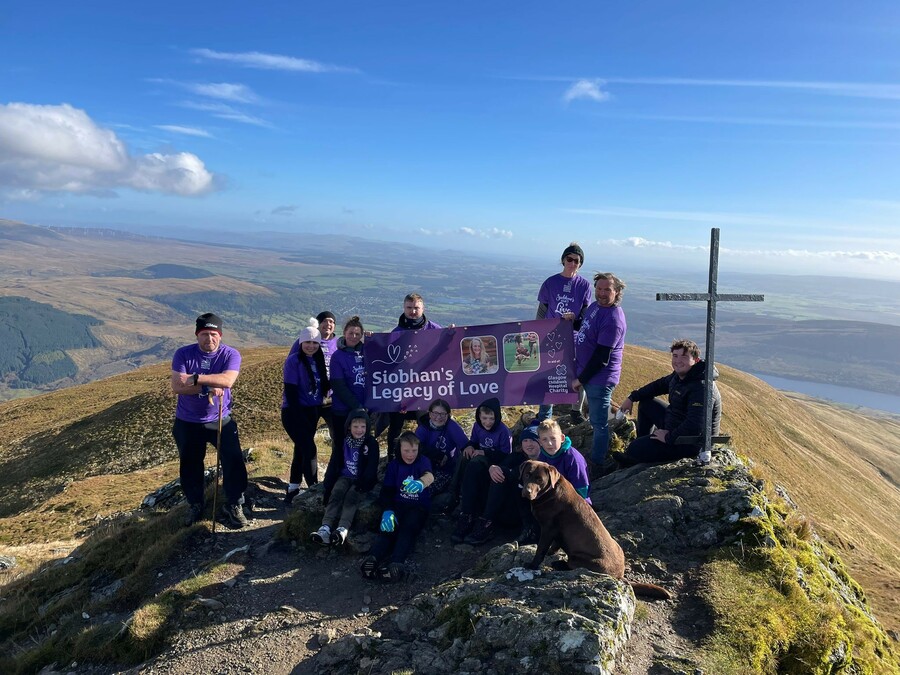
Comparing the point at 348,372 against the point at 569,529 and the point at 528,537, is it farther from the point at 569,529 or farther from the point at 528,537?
the point at 569,529

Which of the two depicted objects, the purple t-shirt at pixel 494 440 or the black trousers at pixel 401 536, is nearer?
the black trousers at pixel 401 536

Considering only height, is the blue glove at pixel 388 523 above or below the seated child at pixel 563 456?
below

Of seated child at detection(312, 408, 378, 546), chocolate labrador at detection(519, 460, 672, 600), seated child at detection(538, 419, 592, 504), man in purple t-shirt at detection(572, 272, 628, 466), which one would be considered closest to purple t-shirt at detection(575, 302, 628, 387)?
man in purple t-shirt at detection(572, 272, 628, 466)

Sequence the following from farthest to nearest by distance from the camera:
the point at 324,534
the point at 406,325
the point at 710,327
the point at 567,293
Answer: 1. the point at 406,325
2. the point at 567,293
3. the point at 710,327
4. the point at 324,534

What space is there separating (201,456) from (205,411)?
1268 millimetres

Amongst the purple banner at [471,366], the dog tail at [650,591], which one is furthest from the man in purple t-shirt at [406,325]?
the dog tail at [650,591]

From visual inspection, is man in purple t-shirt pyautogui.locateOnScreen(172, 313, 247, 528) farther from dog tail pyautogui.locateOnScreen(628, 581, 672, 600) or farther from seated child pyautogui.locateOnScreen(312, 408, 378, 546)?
dog tail pyautogui.locateOnScreen(628, 581, 672, 600)

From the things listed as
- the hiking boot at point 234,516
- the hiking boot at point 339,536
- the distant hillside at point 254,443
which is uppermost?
the hiking boot at point 339,536

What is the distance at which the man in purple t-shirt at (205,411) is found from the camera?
28.9ft

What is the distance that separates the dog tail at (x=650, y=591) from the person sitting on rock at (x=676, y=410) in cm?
345

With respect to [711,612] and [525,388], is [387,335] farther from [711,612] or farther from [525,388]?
[711,612]

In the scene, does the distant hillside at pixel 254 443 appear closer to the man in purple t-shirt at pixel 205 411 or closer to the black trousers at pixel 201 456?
the black trousers at pixel 201 456

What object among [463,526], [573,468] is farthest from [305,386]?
[573,468]

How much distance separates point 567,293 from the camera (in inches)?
448
